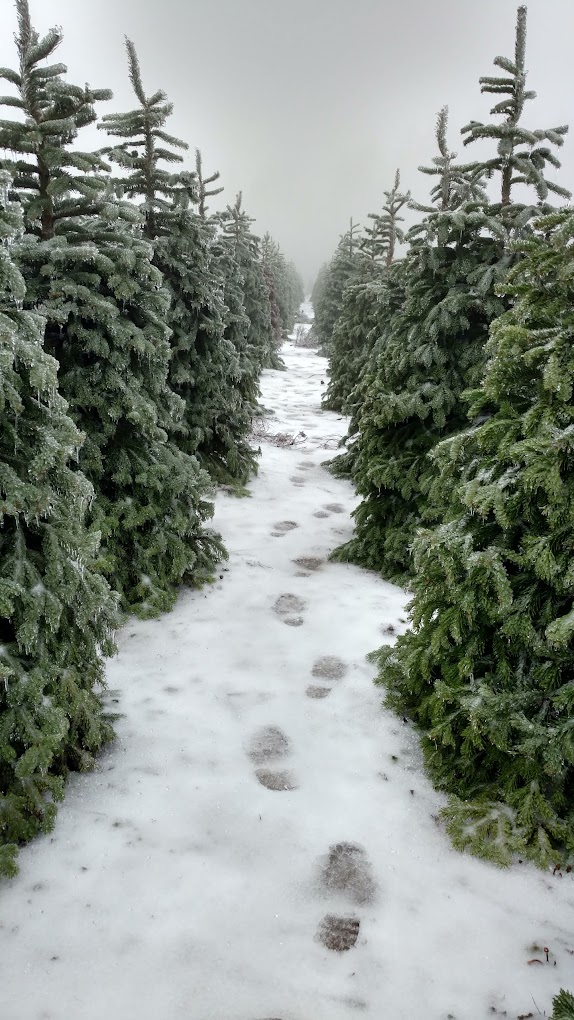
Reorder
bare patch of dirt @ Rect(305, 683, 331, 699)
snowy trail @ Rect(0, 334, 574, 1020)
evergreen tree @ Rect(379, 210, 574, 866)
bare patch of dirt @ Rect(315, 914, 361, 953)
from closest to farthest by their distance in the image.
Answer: snowy trail @ Rect(0, 334, 574, 1020) < bare patch of dirt @ Rect(315, 914, 361, 953) < evergreen tree @ Rect(379, 210, 574, 866) < bare patch of dirt @ Rect(305, 683, 331, 699)

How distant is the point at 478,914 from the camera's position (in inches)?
111

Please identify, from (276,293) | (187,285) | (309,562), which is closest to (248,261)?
(276,293)

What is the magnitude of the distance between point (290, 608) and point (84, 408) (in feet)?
9.71

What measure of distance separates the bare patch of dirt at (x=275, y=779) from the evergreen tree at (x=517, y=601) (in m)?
0.96

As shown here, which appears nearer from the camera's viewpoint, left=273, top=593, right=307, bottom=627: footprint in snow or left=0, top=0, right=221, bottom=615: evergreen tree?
left=0, top=0, right=221, bottom=615: evergreen tree

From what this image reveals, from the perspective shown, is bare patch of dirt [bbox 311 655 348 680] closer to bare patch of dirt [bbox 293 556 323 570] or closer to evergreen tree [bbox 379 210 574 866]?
evergreen tree [bbox 379 210 574 866]

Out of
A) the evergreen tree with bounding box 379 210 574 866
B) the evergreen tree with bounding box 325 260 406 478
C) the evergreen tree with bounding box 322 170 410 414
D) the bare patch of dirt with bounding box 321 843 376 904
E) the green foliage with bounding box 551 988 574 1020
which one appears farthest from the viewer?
the evergreen tree with bounding box 322 170 410 414

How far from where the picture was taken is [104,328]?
16.9ft

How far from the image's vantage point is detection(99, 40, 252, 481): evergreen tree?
702 centimetres

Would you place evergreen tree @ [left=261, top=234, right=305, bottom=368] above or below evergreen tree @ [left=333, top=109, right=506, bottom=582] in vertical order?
above

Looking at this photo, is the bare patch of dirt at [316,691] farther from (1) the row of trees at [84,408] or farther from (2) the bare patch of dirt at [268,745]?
(1) the row of trees at [84,408]

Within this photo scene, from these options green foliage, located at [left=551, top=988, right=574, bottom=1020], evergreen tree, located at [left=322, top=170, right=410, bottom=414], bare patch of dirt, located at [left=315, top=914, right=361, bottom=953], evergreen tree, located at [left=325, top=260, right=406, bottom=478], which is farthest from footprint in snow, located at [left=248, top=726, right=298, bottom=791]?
evergreen tree, located at [left=322, top=170, right=410, bottom=414]

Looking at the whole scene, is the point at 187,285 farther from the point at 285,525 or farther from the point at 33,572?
the point at 33,572

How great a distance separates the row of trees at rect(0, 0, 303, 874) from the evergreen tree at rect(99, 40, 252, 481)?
25mm
